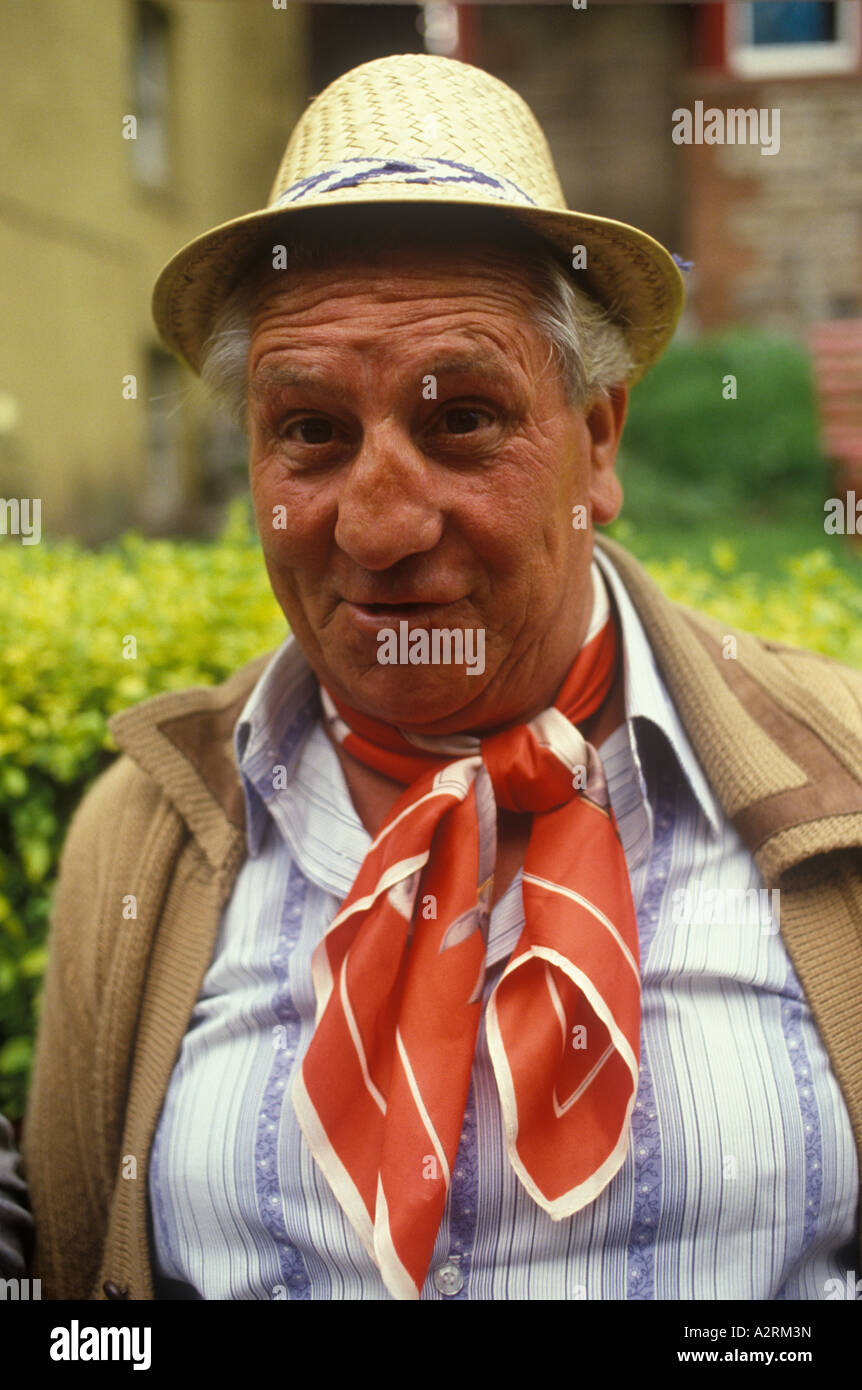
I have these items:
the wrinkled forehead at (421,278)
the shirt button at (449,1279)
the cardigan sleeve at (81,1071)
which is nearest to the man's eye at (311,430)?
the wrinkled forehead at (421,278)

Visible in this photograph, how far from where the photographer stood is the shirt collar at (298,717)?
173cm

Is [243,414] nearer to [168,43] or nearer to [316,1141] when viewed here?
[316,1141]

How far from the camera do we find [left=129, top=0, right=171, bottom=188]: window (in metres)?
9.59

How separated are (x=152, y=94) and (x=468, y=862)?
1002cm

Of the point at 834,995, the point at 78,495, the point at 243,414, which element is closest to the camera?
the point at 834,995

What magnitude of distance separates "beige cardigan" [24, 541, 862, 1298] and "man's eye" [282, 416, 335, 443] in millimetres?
572

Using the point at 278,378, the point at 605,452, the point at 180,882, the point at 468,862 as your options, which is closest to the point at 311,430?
the point at 278,378

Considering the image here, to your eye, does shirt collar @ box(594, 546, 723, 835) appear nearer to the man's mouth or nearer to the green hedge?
the man's mouth

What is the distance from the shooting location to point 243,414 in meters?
1.84

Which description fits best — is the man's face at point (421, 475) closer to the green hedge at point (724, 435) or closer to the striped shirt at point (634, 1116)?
the striped shirt at point (634, 1116)

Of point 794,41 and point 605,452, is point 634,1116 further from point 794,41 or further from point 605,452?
point 794,41

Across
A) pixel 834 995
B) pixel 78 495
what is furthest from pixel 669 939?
pixel 78 495

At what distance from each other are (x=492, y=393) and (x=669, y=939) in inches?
31.0

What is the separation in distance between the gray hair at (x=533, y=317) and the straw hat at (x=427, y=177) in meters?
0.03
